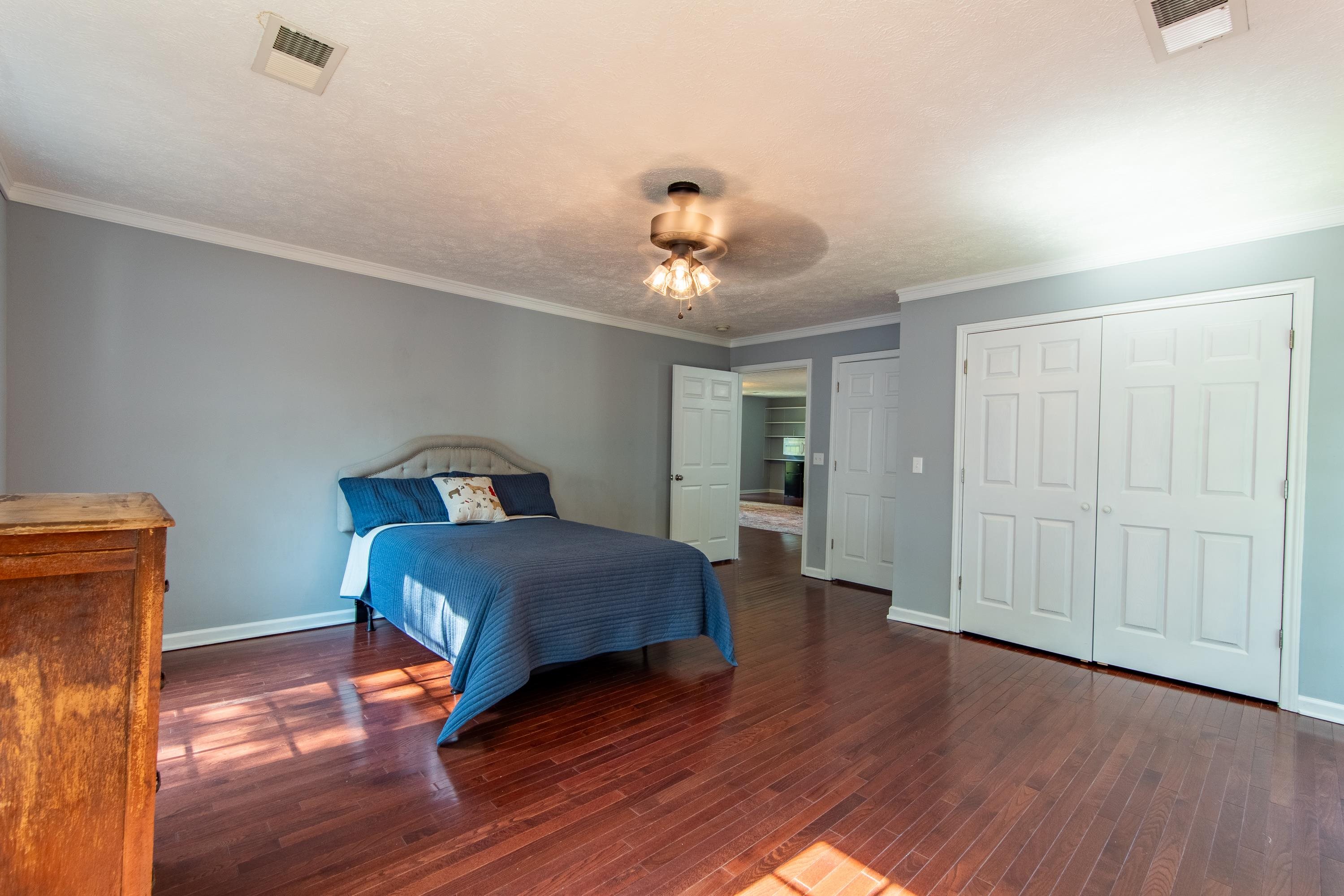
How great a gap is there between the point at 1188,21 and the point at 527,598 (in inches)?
113

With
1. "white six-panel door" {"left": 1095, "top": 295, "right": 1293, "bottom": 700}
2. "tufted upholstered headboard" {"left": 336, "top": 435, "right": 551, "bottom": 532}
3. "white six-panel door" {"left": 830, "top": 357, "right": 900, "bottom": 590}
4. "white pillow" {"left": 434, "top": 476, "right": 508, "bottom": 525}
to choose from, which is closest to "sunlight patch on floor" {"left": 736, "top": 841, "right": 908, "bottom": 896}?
"white six-panel door" {"left": 1095, "top": 295, "right": 1293, "bottom": 700}

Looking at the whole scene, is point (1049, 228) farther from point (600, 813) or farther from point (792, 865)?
point (600, 813)

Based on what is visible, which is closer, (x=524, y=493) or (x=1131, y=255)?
(x=1131, y=255)

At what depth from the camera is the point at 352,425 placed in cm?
412

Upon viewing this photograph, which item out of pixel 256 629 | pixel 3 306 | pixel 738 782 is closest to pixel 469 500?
pixel 256 629

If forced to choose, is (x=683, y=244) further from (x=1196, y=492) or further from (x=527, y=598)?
(x=1196, y=492)

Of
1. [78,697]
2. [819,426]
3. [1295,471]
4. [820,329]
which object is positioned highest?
[820,329]

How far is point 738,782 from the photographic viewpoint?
227 cm

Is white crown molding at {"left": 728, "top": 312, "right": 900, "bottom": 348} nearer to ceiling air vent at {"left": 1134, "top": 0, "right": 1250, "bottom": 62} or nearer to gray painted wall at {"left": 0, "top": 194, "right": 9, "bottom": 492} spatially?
ceiling air vent at {"left": 1134, "top": 0, "right": 1250, "bottom": 62}

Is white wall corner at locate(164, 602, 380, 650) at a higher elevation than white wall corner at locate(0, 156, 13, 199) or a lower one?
lower

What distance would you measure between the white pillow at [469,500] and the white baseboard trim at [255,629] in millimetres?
902

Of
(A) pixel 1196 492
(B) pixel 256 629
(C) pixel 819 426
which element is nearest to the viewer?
(A) pixel 1196 492

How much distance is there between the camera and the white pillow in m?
4.12

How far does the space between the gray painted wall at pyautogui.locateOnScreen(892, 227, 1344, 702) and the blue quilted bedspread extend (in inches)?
70.3
